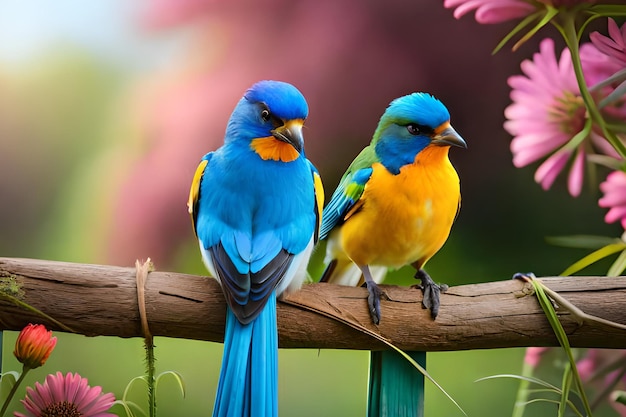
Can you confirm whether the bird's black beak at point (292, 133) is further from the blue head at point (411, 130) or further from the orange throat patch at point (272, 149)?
the blue head at point (411, 130)

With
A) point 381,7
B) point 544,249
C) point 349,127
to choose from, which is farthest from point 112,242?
point 544,249

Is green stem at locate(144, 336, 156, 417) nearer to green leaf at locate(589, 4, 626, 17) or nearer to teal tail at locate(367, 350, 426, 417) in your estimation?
teal tail at locate(367, 350, 426, 417)

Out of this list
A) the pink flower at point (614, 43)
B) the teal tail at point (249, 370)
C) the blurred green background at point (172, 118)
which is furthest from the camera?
the blurred green background at point (172, 118)

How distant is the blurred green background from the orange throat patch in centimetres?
28

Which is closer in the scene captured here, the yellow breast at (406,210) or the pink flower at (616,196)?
the yellow breast at (406,210)

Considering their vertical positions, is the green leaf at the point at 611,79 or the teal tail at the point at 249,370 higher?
the green leaf at the point at 611,79

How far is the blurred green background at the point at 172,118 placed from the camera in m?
1.18

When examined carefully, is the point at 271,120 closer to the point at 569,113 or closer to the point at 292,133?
the point at 292,133

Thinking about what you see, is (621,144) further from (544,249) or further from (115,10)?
(115,10)

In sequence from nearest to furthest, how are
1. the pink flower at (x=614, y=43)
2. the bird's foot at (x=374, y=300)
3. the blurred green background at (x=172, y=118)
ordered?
the bird's foot at (x=374, y=300) < the pink flower at (x=614, y=43) < the blurred green background at (x=172, y=118)

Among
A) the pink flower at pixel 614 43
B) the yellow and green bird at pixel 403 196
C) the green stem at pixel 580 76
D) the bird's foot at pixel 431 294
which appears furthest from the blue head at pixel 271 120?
the pink flower at pixel 614 43

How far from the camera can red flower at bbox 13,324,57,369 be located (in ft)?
2.86

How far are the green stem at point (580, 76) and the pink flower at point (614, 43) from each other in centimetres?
8

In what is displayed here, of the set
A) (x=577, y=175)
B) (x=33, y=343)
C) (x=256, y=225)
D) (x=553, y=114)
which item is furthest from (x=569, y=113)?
(x=33, y=343)
